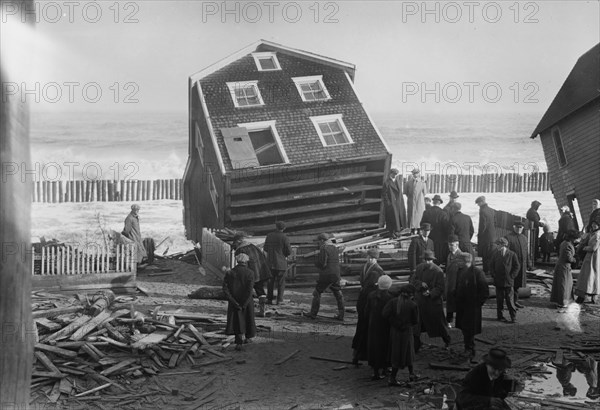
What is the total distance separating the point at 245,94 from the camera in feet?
66.8

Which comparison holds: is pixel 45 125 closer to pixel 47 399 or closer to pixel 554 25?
pixel 47 399

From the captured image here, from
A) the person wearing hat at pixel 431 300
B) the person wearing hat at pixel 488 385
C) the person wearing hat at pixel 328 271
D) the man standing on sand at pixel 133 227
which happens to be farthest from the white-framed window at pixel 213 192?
the person wearing hat at pixel 488 385

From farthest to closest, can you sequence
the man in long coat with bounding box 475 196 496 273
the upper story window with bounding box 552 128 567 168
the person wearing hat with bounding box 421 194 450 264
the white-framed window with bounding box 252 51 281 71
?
the upper story window with bounding box 552 128 567 168
the white-framed window with bounding box 252 51 281 71
the man in long coat with bounding box 475 196 496 273
the person wearing hat with bounding box 421 194 450 264

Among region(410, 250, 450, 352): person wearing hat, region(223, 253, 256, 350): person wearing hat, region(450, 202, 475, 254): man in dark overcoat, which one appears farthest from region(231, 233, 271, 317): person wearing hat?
region(450, 202, 475, 254): man in dark overcoat

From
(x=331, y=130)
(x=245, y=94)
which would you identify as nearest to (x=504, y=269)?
(x=331, y=130)

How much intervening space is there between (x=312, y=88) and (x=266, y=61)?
1534mm

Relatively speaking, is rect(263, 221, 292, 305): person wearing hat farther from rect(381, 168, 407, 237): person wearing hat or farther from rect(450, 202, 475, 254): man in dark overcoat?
rect(381, 168, 407, 237): person wearing hat

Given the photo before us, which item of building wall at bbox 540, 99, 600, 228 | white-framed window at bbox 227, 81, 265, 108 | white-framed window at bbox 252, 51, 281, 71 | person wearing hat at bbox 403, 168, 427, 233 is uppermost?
white-framed window at bbox 252, 51, 281, 71

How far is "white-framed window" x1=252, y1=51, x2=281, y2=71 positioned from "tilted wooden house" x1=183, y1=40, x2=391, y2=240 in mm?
29

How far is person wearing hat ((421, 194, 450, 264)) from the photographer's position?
55.9 feet

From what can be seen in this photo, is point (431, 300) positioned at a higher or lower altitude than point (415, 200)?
lower

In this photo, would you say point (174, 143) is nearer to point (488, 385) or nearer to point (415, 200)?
point (415, 200)

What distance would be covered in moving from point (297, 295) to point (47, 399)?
24.0 feet

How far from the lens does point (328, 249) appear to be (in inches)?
546
